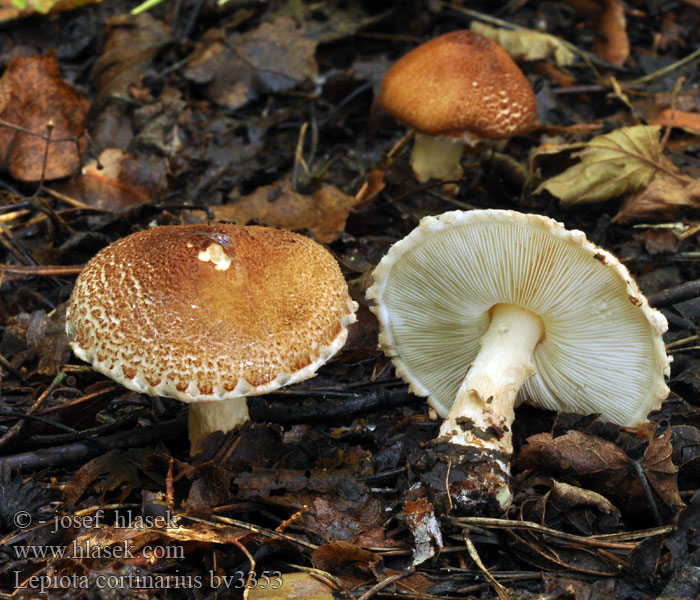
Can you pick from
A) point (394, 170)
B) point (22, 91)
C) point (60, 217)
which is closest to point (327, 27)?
point (394, 170)

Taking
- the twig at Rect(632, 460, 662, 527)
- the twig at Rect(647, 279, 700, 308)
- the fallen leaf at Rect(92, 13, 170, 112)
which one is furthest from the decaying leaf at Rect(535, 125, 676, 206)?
the fallen leaf at Rect(92, 13, 170, 112)

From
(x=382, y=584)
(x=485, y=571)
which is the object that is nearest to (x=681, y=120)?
(x=485, y=571)

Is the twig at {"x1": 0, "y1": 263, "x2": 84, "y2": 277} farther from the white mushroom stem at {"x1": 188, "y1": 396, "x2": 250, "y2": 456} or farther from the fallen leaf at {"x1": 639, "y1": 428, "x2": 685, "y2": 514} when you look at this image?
the fallen leaf at {"x1": 639, "y1": 428, "x2": 685, "y2": 514}

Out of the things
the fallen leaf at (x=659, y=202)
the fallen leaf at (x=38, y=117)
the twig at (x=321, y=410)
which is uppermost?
the fallen leaf at (x=38, y=117)

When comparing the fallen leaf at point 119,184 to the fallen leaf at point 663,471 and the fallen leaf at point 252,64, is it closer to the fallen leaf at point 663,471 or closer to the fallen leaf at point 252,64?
the fallen leaf at point 252,64

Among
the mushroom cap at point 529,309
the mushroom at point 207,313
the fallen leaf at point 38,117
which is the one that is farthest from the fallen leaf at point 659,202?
the fallen leaf at point 38,117

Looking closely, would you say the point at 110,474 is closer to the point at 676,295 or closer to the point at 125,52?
the point at 676,295
